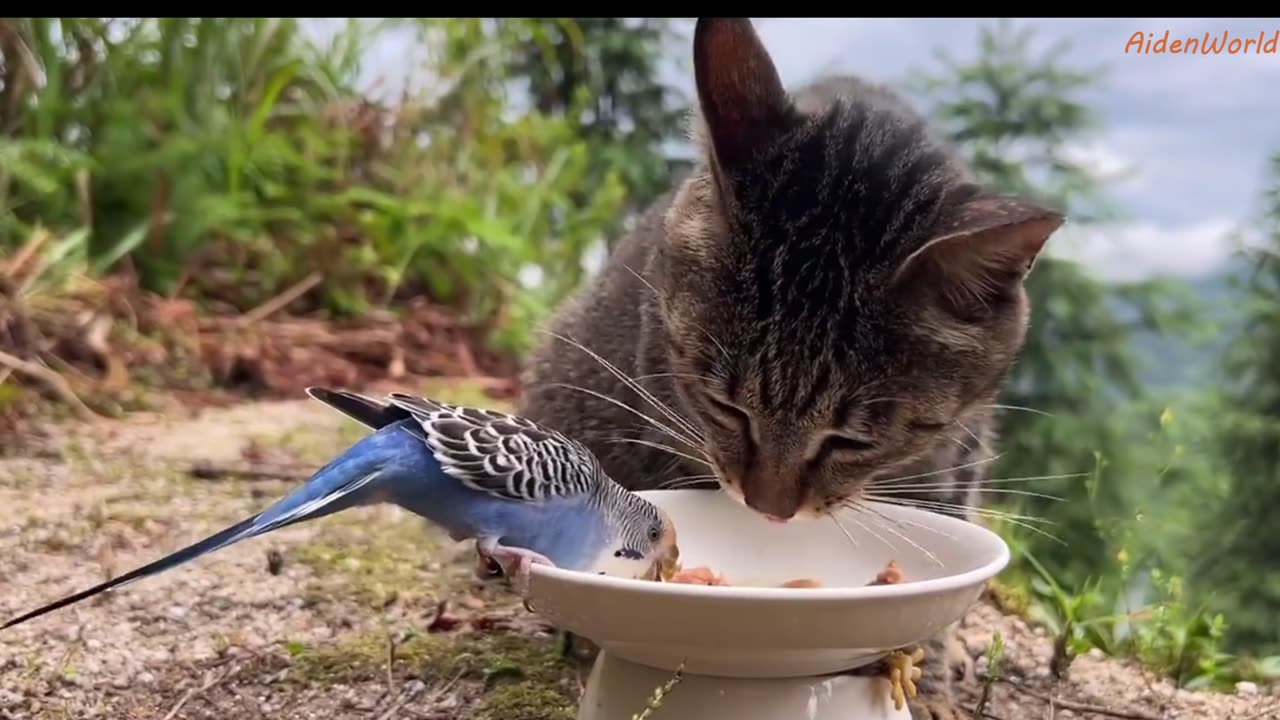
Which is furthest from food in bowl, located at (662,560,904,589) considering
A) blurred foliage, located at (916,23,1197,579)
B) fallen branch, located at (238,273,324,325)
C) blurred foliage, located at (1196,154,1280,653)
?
fallen branch, located at (238,273,324,325)

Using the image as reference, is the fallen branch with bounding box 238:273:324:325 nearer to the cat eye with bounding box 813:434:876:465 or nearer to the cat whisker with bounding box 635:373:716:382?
the cat whisker with bounding box 635:373:716:382

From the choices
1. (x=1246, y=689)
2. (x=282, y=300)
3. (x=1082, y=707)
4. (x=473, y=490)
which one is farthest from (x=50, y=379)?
(x=1246, y=689)

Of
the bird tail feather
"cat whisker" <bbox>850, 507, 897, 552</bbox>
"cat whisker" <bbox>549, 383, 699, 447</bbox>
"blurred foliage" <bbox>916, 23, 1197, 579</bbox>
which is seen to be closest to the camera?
the bird tail feather

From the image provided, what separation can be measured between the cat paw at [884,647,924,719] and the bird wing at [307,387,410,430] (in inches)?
18.7

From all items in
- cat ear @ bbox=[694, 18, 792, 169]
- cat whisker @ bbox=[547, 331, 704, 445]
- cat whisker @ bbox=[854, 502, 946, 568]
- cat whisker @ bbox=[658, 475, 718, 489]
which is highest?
cat ear @ bbox=[694, 18, 792, 169]

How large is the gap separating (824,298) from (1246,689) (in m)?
0.69

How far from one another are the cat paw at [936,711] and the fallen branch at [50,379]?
153 cm

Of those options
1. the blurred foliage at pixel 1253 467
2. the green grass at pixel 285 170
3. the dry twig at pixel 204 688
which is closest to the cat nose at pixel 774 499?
the dry twig at pixel 204 688

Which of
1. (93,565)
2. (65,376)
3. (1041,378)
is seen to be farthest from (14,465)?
(1041,378)

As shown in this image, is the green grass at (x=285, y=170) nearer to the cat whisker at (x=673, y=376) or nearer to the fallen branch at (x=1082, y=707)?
the cat whisker at (x=673, y=376)

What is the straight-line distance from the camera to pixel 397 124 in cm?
311

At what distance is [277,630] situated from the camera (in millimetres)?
1332

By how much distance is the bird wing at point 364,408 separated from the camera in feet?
3.39

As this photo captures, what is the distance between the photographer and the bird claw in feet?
3.24
